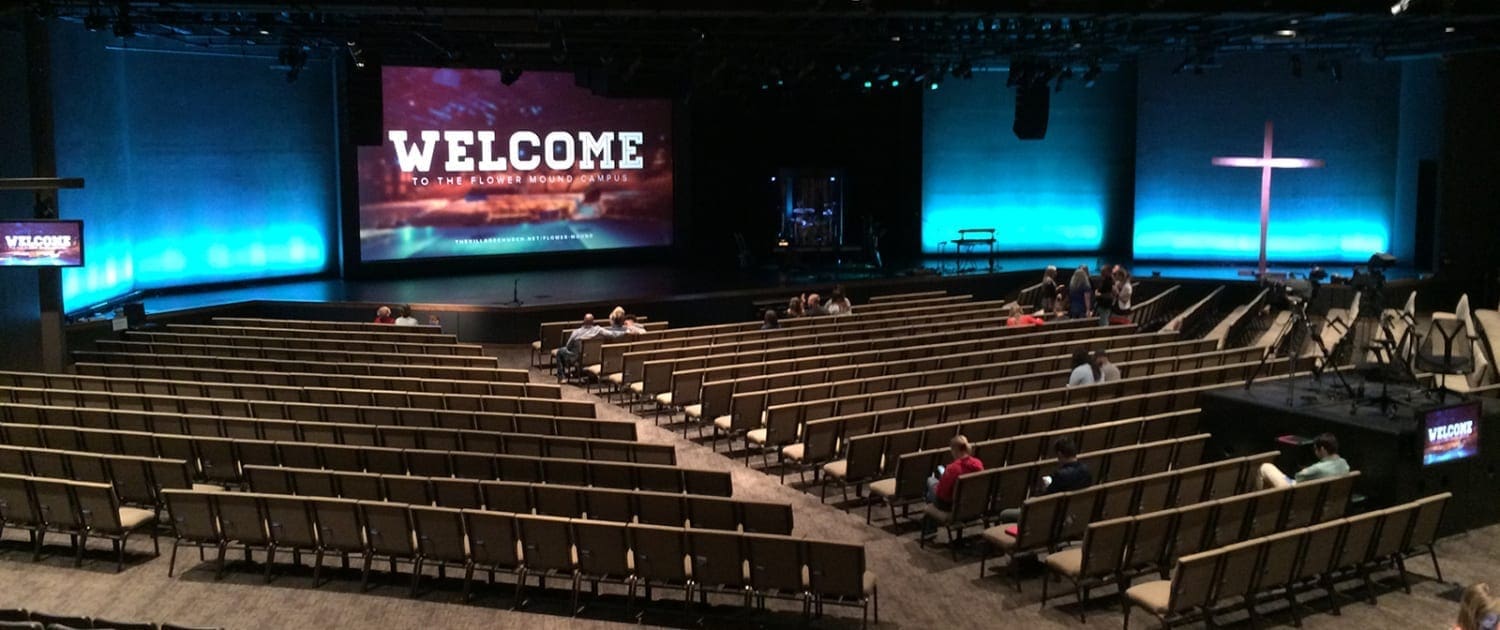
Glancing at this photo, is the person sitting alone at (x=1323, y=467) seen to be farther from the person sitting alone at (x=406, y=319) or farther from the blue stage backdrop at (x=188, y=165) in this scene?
the blue stage backdrop at (x=188, y=165)

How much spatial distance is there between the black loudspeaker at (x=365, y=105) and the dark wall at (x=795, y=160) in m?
8.07

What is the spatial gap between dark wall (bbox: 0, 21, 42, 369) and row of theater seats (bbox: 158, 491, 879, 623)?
8.26 m

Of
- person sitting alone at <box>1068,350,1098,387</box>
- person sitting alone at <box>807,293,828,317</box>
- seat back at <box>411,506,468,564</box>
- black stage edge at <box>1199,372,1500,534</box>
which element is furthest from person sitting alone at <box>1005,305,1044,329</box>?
seat back at <box>411,506,468,564</box>

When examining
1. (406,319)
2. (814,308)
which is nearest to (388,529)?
(406,319)

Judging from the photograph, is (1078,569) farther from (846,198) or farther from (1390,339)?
(846,198)

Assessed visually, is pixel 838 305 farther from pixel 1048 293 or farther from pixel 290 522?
pixel 290 522

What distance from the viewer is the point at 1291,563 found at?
813cm

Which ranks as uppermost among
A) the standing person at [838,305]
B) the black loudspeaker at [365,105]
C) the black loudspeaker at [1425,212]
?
the black loudspeaker at [365,105]

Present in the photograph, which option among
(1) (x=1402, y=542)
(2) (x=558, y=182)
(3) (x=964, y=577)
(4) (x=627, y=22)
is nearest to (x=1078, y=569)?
(3) (x=964, y=577)

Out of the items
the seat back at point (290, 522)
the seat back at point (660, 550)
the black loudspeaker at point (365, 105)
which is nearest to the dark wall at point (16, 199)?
the black loudspeaker at point (365, 105)

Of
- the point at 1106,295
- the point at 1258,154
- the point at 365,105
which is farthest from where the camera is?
the point at 1258,154

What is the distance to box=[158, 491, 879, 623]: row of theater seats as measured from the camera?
312 inches

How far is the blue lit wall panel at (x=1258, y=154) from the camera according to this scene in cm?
2461

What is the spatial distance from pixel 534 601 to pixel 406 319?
9.72 metres
